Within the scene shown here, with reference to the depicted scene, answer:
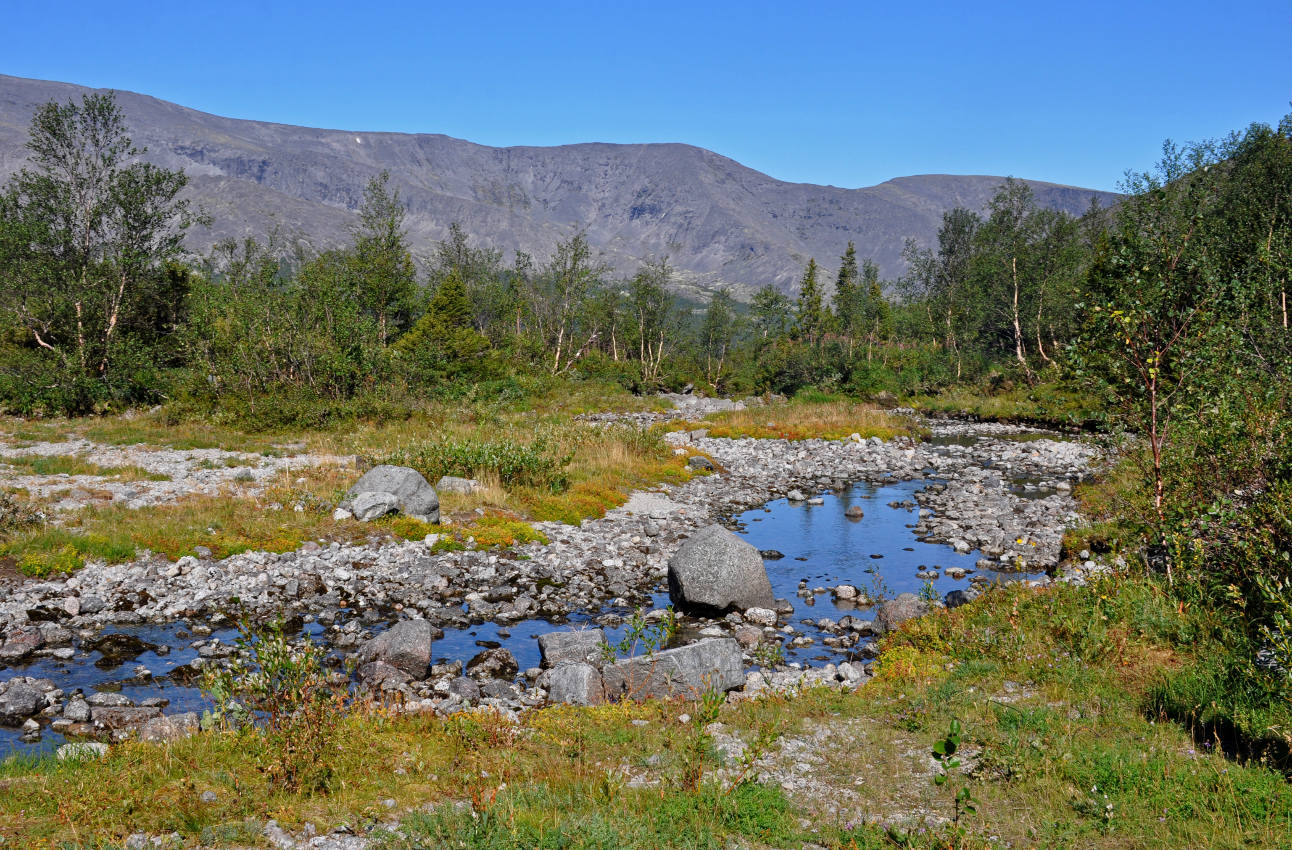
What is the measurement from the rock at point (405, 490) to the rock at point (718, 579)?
7.16 meters

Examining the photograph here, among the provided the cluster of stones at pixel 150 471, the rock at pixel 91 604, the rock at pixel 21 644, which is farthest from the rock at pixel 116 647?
the cluster of stones at pixel 150 471

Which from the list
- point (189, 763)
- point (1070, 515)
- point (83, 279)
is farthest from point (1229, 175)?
point (83, 279)

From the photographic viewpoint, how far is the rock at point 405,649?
35.3 feet

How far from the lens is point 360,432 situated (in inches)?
1187

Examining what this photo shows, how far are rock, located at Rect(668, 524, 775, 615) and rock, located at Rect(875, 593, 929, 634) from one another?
2211 mm

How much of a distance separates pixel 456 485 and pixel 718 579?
32.2 ft

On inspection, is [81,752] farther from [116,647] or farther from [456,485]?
[456,485]

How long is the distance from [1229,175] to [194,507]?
61406 mm

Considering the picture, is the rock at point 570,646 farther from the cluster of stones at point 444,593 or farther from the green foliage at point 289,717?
the green foliage at point 289,717

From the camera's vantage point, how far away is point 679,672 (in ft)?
32.4

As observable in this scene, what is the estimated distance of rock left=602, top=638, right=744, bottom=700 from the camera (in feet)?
31.7

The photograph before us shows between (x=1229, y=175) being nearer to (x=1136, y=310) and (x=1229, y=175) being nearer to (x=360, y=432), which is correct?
(x=1136, y=310)

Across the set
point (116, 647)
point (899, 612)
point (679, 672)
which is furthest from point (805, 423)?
point (116, 647)

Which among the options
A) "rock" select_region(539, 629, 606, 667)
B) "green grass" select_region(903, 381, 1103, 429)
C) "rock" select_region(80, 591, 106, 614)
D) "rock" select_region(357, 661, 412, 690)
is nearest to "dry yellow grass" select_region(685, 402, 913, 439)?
"green grass" select_region(903, 381, 1103, 429)
